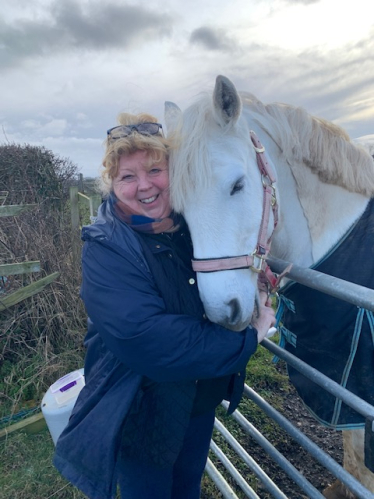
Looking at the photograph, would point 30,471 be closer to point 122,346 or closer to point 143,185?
point 122,346

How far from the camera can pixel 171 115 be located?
1805mm

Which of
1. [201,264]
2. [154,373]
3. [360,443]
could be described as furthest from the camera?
[360,443]

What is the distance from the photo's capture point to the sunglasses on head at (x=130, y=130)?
145 cm

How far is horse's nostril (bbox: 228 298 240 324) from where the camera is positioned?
1.37m

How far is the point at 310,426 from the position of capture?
117 inches

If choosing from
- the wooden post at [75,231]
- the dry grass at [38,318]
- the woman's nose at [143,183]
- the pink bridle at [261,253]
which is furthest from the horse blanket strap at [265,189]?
the wooden post at [75,231]

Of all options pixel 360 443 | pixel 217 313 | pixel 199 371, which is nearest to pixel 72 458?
pixel 199 371

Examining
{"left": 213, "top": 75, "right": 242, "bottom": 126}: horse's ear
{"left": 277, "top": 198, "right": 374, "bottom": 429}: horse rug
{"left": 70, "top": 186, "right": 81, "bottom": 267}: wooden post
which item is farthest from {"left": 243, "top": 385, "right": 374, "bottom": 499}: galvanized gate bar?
{"left": 70, "top": 186, "right": 81, "bottom": 267}: wooden post

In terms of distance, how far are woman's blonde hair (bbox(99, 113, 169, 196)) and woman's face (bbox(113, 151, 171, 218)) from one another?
0.02 meters

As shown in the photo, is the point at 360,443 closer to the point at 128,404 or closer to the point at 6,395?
the point at 128,404

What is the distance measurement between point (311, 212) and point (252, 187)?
1.59 ft

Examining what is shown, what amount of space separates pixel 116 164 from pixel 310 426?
2837 mm

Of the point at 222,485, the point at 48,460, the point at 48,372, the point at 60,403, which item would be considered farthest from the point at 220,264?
the point at 48,372

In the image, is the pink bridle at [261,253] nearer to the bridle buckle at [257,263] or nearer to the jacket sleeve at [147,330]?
the bridle buckle at [257,263]
